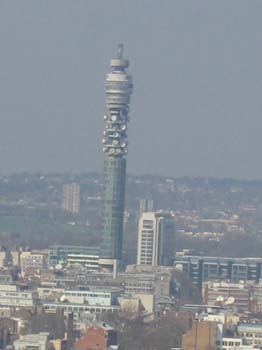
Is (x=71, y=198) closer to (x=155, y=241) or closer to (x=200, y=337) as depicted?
(x=155, y=241)

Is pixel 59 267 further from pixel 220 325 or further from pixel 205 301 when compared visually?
pixel 220 325

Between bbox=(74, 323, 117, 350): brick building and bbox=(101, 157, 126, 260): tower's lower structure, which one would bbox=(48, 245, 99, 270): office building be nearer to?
bbox=(101, 157, 126, 260): tower's lower structure

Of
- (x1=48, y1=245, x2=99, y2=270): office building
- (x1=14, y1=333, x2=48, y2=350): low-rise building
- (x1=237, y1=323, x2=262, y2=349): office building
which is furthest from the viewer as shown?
(x1=48, y1=245, x2=99, y2=270): office building

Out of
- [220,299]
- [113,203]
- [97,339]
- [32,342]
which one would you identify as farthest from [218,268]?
[32,342]

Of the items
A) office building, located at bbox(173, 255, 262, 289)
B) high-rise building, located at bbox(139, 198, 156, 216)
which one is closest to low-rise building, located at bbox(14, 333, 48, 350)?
office building, located at bbox(173, 255, 262, 289)

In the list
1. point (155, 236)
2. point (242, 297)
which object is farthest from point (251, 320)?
point (155, 236)

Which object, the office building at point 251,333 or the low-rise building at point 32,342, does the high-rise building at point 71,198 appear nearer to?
the office building at point 251,333
